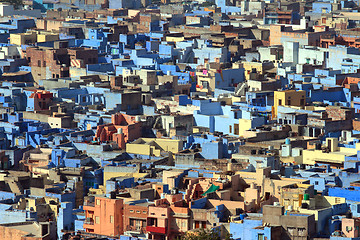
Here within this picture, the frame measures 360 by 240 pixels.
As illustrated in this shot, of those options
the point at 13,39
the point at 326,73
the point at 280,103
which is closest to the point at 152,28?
the point at 13,39

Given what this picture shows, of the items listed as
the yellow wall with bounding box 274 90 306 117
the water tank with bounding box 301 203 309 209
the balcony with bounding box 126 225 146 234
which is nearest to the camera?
the water tank with bounding box 301 203 309 209

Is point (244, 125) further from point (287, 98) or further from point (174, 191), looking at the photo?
point (174, 191)

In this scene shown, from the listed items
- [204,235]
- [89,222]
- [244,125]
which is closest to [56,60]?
[244,125]

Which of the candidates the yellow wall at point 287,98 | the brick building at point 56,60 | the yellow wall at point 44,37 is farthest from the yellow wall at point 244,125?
the yellow wall at point 44,37

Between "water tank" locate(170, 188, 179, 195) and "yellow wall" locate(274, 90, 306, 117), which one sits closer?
"water tank" locate(170, 188, 179, 195)

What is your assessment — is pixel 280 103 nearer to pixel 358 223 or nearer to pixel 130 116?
pixel 130 116

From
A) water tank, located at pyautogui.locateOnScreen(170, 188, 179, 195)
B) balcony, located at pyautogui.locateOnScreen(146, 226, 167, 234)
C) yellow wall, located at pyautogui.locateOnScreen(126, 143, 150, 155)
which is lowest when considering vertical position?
balcony, located at pyautogui.locateOnScreen(146, 226, 167, 234)

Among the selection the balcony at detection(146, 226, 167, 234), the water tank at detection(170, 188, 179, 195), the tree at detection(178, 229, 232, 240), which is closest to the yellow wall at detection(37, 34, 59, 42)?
the water tank at detection(170, 188, 179, 195)

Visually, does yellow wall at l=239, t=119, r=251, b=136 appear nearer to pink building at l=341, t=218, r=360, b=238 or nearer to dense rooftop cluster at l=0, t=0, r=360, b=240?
dense rooftop cluster at l=0, t=0, r=360, b=240
